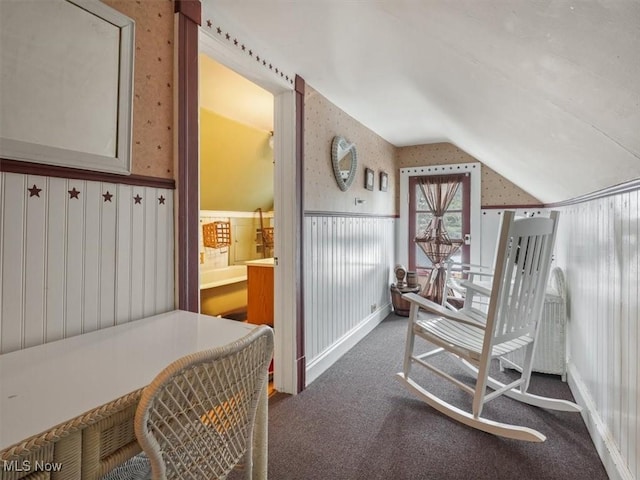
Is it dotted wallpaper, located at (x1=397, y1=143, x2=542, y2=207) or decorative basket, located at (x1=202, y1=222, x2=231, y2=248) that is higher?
dotted wallpaper, located at (x1=397, y1=143, x2=542, y2=207)

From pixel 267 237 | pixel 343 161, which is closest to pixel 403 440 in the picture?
pixel 343 161

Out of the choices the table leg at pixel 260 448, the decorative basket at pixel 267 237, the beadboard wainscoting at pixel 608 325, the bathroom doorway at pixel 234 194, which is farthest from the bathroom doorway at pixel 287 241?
the decorative basket at pixel 267 237

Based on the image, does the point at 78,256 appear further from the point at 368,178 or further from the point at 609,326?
the point at 368,178

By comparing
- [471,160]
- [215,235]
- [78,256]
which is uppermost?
[471,160]

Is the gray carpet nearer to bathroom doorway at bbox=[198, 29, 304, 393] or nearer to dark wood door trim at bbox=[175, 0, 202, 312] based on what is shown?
bathroom doorway at bbox=[198, 29, 304, 393]

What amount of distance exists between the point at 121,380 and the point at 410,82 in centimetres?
224

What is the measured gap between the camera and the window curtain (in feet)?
13.2

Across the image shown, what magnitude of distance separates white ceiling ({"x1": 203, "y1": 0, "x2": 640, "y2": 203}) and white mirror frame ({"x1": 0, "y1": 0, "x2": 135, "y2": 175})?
0.47 m

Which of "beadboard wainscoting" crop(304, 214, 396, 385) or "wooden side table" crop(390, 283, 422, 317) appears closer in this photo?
"beadboard wainscoting" crop(304, 214, 396, 385)

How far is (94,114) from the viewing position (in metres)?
1.09

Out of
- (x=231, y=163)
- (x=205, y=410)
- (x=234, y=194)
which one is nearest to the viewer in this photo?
(x=205, y=410)

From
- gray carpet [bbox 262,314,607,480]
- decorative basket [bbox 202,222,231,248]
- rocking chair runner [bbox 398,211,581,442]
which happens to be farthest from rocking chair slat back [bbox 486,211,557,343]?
decorative basket [bbox 202,222,231,248]

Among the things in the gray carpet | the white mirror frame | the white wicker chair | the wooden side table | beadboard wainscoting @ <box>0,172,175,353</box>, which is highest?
the white mirror frame

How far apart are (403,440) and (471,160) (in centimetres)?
330
